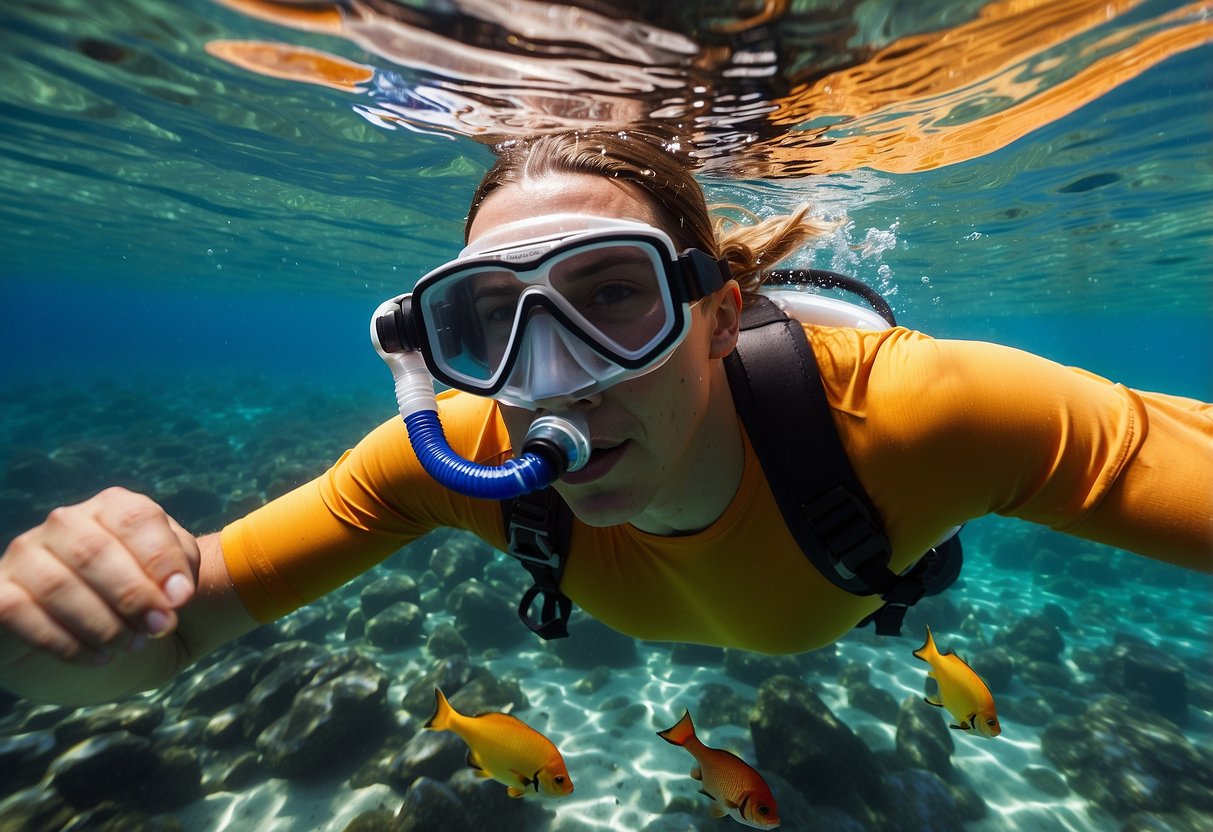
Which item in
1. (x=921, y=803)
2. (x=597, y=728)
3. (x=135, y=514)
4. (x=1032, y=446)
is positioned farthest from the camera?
(x=597, y=728)

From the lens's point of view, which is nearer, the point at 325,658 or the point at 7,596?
the point at 7,596

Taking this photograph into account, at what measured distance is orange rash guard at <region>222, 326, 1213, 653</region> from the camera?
1.95 m

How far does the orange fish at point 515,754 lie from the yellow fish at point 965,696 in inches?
115

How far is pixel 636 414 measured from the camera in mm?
2059

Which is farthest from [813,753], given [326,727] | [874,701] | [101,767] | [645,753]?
[101,767]

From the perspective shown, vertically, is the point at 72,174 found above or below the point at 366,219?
above

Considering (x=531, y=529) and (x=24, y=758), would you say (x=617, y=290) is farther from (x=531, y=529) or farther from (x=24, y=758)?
(x=24, y=758)

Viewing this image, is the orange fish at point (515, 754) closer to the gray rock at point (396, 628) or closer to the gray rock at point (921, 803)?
the gray rock at point (921, 803)

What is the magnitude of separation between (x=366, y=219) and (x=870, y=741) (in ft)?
65.1

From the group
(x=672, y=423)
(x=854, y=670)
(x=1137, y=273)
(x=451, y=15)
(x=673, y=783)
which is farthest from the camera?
(x=1137, y=273)

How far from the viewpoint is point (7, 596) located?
4.24ft

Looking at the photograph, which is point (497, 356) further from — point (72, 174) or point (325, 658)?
point (72, 174)

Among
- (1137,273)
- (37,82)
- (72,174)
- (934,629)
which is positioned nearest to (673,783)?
(934,629)

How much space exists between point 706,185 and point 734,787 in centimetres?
1001
